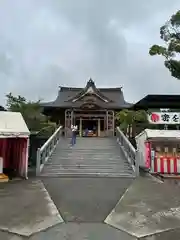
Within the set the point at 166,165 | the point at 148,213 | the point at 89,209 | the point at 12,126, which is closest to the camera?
the point at 148,213

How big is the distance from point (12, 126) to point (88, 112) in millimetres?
18602

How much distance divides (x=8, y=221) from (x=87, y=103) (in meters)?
23.4

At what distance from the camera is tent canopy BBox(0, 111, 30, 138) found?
10.6 m

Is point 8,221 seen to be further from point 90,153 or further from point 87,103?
point 87,103

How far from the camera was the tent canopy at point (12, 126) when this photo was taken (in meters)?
10.6

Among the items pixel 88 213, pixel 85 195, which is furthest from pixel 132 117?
pixel 88 213

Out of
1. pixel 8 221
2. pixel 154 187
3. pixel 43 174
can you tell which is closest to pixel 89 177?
pixel 43 174

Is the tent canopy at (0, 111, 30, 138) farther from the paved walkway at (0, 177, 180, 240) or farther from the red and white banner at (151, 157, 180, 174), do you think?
the red and white banner at (151, 157, 180, 174)

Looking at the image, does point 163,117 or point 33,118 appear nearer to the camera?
point 163,117

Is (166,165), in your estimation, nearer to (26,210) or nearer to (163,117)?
(163,117)

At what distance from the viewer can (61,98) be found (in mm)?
34875

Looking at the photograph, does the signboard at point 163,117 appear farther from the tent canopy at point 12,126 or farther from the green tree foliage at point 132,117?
the tent canopy at point 12,126

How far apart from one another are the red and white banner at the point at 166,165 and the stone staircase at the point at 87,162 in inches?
48.9

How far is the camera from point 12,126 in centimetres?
1151
